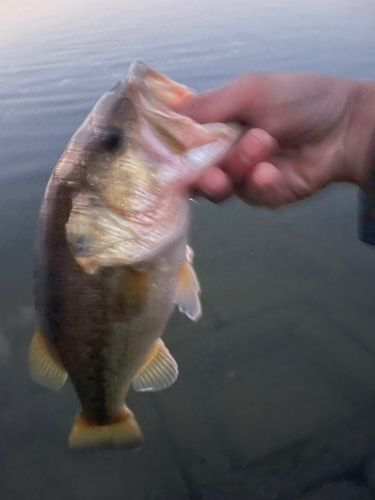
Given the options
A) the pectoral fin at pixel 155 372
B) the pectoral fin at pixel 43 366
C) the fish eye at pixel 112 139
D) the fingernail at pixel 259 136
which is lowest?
the pectoral fin at pixel 155 372

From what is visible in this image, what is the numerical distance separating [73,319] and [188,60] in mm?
5906

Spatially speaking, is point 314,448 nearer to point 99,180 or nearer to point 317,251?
point 317,251

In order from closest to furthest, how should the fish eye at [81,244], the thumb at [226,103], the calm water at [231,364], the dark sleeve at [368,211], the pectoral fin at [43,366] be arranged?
the fish eye at [81,244]
the thumb at [226,103]
the pectoral fin at [43,366]
the dark sleeve at [368,211]
the calm water at [231,364]

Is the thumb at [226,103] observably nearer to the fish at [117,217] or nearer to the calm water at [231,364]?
the fish at [117,217]

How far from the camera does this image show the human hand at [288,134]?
1205 millimetres

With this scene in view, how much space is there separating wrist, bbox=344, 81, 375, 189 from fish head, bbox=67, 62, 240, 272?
2.54 ft

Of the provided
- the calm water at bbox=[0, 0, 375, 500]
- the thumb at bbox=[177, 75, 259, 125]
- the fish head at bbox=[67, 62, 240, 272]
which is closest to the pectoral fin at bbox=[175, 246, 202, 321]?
the fish head at bbox=[67, 62, 240, 272]

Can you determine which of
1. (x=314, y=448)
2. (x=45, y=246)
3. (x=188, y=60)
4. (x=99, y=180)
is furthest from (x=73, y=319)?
(x=188, y=60)

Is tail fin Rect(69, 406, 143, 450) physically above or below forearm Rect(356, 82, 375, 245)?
below

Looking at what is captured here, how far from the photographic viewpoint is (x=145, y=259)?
112 centimetres

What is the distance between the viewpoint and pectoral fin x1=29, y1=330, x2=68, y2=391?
4.13ft

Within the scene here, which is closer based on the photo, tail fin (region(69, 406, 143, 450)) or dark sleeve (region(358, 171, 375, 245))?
tail fin (region(69, 406, 143, 450))

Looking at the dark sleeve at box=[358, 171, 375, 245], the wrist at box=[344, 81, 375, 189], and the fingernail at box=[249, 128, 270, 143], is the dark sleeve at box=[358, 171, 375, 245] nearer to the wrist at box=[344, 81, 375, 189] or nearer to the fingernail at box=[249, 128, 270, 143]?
the wrist at box=[344, 81, 375, 189]

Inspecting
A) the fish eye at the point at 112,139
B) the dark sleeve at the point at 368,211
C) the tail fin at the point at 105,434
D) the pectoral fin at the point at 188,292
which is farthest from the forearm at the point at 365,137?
the tail fin at the point at 105,434
